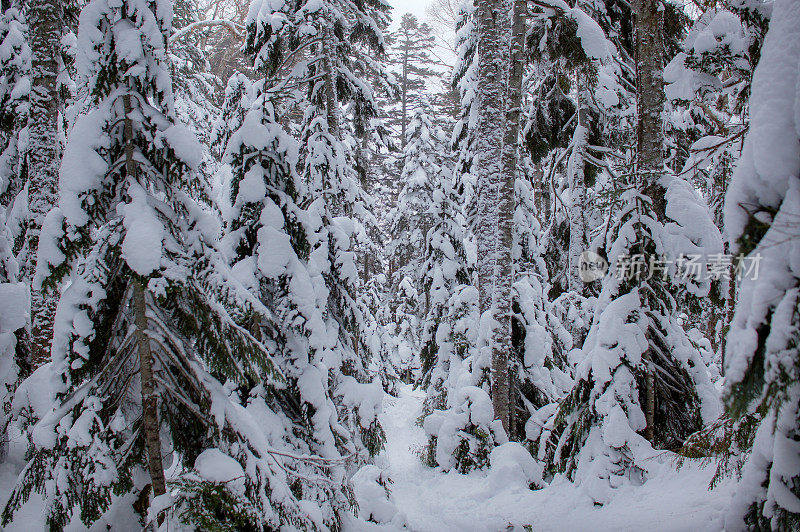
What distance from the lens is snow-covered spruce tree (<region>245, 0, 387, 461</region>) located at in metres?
8.08

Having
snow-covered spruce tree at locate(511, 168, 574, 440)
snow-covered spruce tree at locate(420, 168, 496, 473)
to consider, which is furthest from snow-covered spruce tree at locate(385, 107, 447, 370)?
snow-covered spruce tree at locate(511, 168, 574, 440)

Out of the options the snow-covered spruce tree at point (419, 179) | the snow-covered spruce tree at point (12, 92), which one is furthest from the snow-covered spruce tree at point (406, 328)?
the snow-covered spruce tree at point (12, 92)

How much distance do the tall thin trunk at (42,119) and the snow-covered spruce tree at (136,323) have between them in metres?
4.95

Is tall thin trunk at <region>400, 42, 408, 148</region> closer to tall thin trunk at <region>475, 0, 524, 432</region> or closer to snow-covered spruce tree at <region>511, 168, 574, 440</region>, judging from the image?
snow-covered spruce tree at <region>511, 168, 574, 440</region>

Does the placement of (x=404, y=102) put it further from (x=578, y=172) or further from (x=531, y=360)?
(x=531, y=360)

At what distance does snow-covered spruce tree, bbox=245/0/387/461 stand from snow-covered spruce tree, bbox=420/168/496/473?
1.73m

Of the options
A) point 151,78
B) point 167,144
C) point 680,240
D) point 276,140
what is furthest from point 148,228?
point 680,240

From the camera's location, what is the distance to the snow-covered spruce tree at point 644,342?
5652mm

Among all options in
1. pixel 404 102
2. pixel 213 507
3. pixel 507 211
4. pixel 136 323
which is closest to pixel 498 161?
pixel 507 211

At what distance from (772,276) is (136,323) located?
387 cm

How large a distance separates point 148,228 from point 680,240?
580cm

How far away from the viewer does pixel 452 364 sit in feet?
37.0

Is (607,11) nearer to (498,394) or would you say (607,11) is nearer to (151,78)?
(498,394)

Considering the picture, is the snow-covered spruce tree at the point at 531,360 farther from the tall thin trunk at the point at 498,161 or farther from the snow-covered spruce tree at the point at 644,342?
the snow-covered spruce tree at the point at 644,342
